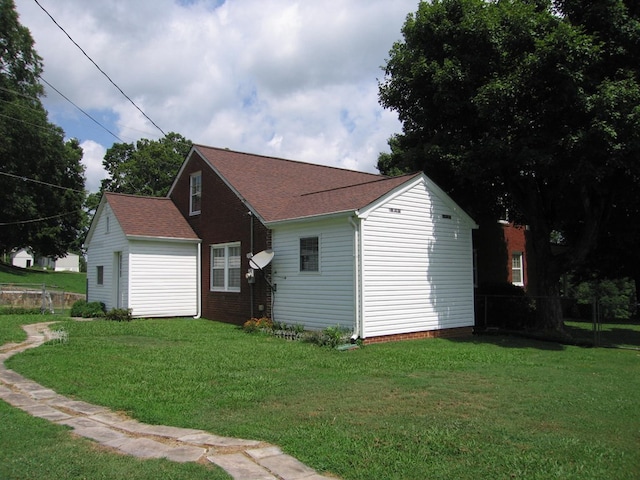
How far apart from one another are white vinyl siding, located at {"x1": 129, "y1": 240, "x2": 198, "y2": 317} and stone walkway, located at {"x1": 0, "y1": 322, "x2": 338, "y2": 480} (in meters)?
11.3

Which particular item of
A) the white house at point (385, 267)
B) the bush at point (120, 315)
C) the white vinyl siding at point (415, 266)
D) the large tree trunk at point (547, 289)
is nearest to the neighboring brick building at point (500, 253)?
the large tree trunk at point (547, 289)

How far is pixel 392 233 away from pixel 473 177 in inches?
124

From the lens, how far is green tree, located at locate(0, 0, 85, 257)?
124ft

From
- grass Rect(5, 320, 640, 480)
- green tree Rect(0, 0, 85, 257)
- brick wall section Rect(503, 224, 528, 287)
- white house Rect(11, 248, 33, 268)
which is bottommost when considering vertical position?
grass Rect(5, 320, 640, 480)

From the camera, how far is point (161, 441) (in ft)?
18.2

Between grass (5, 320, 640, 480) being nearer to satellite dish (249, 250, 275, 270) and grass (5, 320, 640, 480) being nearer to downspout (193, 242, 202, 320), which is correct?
satellite dish (249, 250, 275, 270)

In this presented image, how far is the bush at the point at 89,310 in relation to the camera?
19453 millimetres

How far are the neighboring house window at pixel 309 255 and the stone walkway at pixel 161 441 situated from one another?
25.9 ft

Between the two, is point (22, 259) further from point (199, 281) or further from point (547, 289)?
point (547, 289)

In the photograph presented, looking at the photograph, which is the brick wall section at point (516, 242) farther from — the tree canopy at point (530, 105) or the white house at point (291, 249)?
the white house at point (291, 249)

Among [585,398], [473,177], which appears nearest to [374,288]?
[473,177]

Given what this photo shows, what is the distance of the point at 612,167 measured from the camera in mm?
13242

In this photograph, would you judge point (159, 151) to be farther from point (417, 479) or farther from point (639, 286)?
point (417, 479)

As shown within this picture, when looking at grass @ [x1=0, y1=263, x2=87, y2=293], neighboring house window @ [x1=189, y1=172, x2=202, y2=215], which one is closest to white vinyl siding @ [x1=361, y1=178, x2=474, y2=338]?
neighboring house window @ [x1=189, y1=172, x2=202, y2=215]
